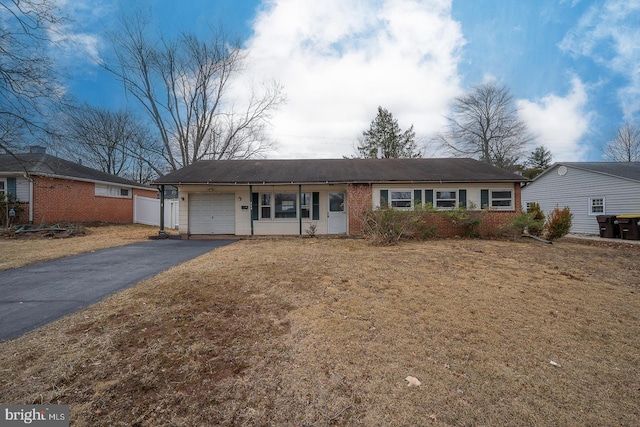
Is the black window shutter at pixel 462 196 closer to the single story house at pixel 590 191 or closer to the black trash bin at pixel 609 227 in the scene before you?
the black trash bin at pixel 609 227

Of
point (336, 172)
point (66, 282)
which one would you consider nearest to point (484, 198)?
point (336, 172)

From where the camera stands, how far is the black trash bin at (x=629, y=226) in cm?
1233

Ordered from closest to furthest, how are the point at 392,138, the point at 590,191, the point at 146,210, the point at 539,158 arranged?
1. the point at 590,191
2. the point at 146,210
3. the point at 392,138
4. the point at 539,158

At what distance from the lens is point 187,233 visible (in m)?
12.6

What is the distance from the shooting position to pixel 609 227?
13422 millimetres

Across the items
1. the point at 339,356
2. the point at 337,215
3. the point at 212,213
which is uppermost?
the point at 212,213

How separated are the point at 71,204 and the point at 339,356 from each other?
18995mm

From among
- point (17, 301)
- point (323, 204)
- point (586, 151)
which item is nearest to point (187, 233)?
point (323, 204)

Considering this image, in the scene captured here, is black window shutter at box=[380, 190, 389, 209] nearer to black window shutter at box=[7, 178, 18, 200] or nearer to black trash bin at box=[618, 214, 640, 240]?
black trash bin at box=[618, 214, 640, 240]

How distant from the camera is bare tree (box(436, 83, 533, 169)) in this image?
25.2 metres

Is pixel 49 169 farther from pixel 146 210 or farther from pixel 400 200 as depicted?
pixel 400 200

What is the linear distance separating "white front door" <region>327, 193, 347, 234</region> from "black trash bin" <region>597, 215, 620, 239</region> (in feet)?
44.4

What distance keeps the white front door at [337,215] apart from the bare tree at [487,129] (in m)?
19.8

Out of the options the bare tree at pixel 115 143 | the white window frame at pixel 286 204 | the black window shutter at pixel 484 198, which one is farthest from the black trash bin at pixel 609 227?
the bare tree at pixel 115 143
